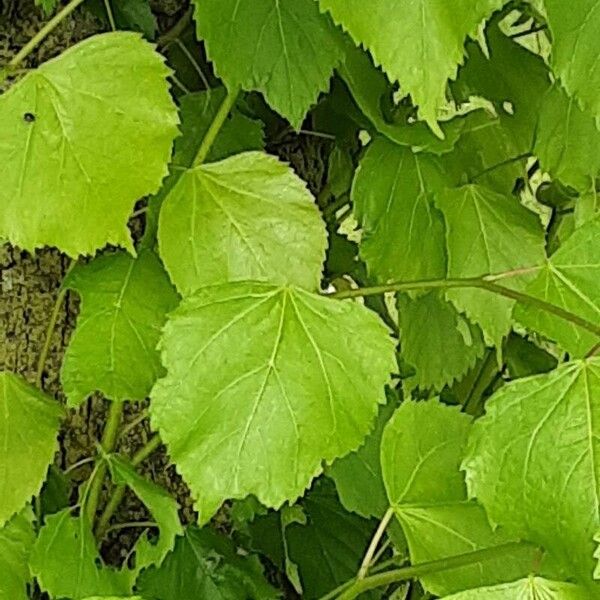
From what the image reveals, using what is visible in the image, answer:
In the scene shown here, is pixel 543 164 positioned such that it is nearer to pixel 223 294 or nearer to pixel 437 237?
pixel 437 237

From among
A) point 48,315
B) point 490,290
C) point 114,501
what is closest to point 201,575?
point 114,501

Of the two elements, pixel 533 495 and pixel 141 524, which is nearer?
pixel 533 495

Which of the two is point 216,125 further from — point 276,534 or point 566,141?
point 276,534

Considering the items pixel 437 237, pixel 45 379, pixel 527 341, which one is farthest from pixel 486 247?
pixel 45 379

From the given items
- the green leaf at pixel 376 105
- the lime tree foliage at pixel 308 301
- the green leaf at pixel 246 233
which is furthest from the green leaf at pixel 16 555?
the green leaf at pixel 376 105

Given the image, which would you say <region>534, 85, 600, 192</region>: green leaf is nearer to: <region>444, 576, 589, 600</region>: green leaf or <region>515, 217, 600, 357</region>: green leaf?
<region>515, 217, 600, 357</region>: green leaf

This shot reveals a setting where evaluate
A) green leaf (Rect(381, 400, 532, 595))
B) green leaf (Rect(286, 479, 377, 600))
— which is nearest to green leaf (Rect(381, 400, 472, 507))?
green leaf (Rect(381, 400, 532, 595))
